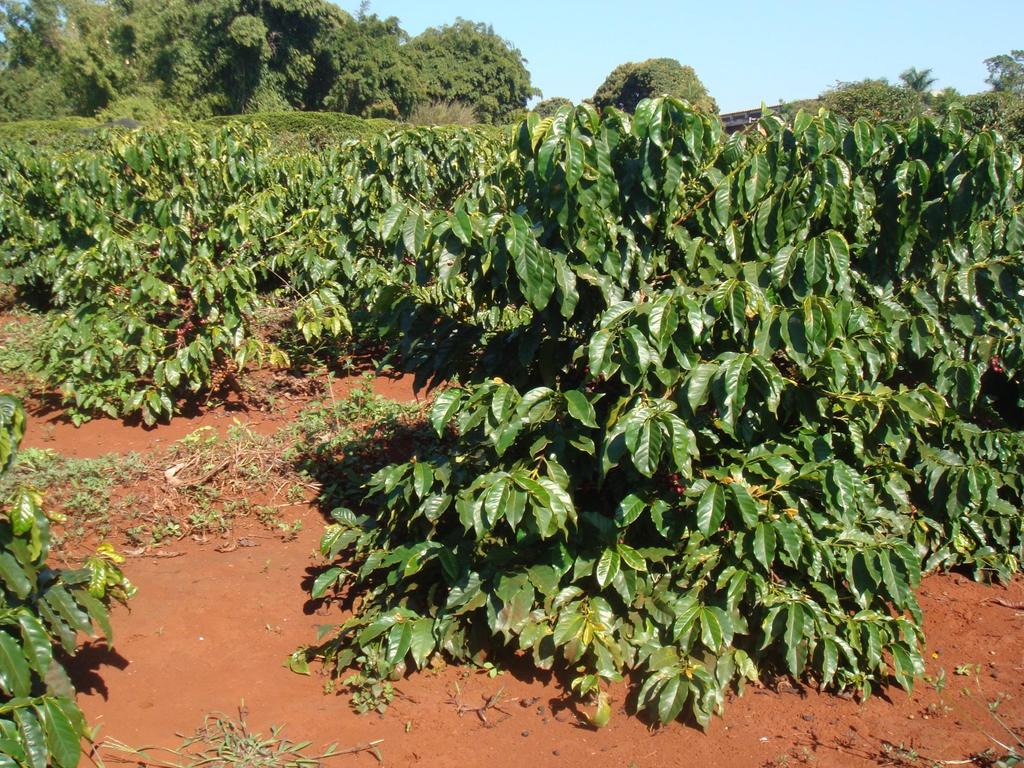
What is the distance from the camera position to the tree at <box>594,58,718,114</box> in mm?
40812

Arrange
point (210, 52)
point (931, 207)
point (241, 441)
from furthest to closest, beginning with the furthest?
point (210, 52), point (241, 441), point (931, 207)

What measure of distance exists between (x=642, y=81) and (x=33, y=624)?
4360 cm

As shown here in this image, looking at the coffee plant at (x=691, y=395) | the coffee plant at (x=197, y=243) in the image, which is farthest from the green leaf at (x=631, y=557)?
the coffee plant at (x=197, y=243)

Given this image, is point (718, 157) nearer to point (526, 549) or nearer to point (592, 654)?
point (526, 549)

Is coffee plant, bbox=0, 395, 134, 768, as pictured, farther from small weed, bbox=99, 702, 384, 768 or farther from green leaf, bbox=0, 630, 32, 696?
small weed, bbox=99, 702, 384, 768

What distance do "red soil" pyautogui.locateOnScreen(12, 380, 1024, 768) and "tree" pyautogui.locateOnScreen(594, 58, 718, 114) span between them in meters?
38.4

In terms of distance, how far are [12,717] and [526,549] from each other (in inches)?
65.8

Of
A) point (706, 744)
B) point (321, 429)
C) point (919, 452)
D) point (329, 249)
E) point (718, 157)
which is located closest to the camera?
point (706, 744)

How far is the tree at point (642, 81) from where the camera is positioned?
4081 cm

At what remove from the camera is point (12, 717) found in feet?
7.30

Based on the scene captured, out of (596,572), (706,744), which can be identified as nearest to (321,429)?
(596,572)

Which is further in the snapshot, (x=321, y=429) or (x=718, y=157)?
(x=321, y=429)

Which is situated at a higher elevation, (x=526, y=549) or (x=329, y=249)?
(x=329, y=249)

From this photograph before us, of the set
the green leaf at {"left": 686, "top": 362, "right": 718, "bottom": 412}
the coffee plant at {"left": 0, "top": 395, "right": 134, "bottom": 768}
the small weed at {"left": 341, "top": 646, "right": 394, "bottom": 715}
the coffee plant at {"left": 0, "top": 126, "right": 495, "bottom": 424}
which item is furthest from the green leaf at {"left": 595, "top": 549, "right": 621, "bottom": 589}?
the coffee plant at {"left": 0, "top": 126, "right": 495, "bottom": 424}
